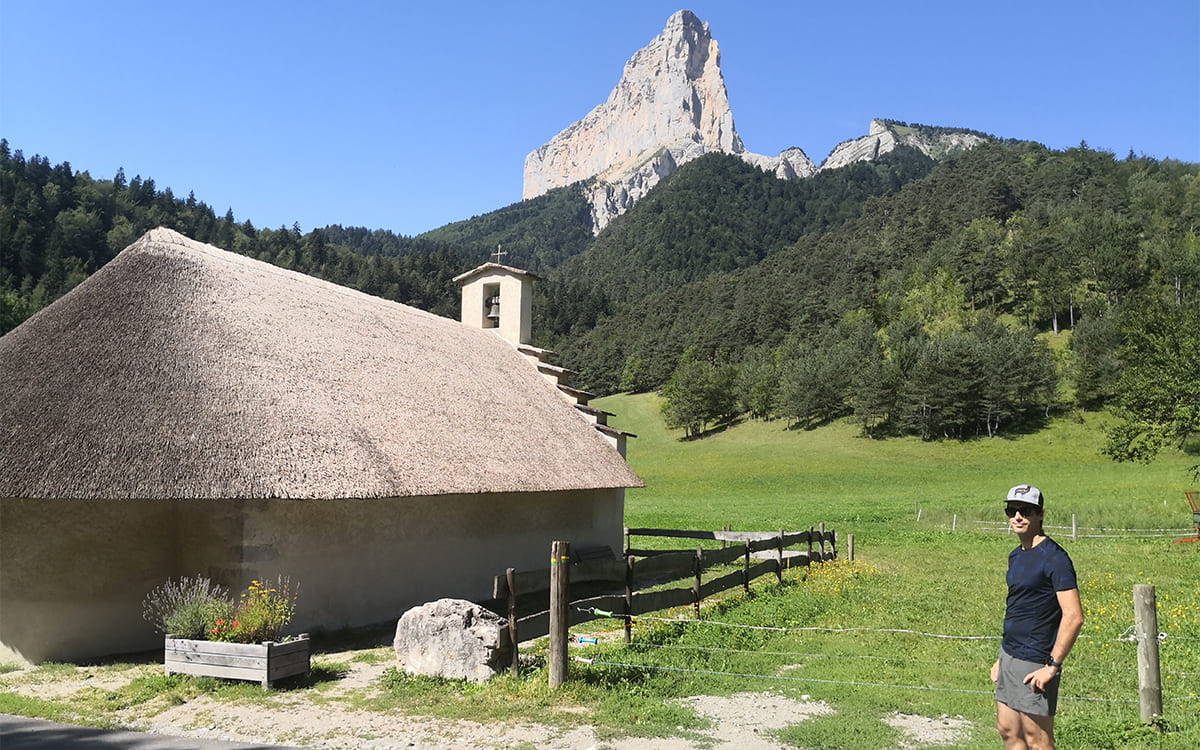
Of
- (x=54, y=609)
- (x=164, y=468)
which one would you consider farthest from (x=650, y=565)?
(x=54, y=609)

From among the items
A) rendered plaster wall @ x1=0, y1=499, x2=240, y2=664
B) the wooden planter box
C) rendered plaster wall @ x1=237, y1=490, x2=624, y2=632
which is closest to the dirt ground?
the wooden planter box

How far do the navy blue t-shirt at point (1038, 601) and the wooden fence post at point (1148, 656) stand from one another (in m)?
2.39

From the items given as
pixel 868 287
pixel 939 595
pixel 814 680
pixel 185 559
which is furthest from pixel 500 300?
pixel 868 287

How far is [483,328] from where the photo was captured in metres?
23.7

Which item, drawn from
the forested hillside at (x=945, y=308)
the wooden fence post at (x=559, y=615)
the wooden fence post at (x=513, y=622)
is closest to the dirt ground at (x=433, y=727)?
the wooden fence post at (x=559, y=615)

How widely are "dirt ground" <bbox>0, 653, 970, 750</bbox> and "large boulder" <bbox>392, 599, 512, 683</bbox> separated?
27.1 inches

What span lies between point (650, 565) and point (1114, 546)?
1933cm

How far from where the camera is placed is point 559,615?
8797 millimetres

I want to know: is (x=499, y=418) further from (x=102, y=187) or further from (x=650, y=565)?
(x=102, y=187)

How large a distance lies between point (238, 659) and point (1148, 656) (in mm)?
9045

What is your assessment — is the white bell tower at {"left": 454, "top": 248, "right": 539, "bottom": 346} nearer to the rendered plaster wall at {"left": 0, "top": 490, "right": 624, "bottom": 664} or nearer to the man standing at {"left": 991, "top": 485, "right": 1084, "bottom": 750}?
the rendered plaster wall at {"left": 0, "top": 490, "right": 624, "bottom": 664}

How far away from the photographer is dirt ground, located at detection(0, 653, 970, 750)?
277 inches

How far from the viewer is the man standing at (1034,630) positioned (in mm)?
4934

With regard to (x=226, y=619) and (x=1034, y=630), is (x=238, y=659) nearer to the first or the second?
(x=226, y=619)
